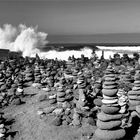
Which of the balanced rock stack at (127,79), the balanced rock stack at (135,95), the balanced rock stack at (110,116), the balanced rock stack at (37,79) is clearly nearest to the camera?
the balanced rock stack at (110,116)

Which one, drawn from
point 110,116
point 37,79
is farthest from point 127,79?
point 37,79

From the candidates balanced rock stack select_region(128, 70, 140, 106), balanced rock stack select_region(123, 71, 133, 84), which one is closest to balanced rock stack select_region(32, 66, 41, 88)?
balanced rock stack select_region(123, 71, 133, 84)

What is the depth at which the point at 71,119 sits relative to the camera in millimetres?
13539

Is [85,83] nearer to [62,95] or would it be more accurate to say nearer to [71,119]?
[62,95]

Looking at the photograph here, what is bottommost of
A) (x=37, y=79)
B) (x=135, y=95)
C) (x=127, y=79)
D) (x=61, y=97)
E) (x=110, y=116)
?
(x=61, y=97)

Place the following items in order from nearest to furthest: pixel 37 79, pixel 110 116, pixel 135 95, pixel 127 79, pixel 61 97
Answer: pixel 110 116 → pixel 135 95 → pixel 61 97 → pixel 127 79 → pixel 37 79

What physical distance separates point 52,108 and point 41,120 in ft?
3.22

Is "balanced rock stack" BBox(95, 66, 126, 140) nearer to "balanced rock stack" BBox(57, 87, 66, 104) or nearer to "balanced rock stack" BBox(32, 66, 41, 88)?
"balanced rock stack" BBox(57, 87, 66, 104)

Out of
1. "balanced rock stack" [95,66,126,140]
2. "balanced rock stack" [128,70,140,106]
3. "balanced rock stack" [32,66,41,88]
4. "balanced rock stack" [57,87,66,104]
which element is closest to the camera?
"balanced rock stack" [95,66,126,140]

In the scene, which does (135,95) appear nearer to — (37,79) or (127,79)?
(127,79)

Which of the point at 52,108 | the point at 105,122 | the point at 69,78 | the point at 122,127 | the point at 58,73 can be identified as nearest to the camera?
the point at 105,122

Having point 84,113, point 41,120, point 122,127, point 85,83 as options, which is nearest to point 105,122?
point 122,127

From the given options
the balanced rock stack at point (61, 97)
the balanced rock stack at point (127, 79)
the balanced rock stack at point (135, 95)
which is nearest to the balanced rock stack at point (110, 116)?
the balanced rock stack at point (135, 95)

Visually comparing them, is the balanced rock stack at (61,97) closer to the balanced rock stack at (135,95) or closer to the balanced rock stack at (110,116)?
the balanced rock stack at (135,95)
